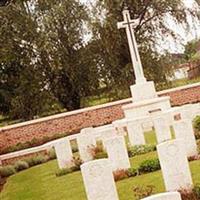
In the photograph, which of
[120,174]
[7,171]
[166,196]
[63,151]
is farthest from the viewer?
[7,171]

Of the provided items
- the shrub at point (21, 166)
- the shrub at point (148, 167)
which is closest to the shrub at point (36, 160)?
the shrub at point (21, 166)

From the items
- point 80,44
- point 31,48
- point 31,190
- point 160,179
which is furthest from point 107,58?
point 160,179

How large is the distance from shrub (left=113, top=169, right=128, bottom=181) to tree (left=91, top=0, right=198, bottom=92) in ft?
53.3

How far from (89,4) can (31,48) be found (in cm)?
333

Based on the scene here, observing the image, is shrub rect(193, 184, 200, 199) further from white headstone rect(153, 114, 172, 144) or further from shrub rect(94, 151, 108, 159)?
shrub rect(94, 151, 108, 159)

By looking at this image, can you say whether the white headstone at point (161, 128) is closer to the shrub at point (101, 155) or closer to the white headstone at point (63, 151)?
the shrub at point (101, 155)

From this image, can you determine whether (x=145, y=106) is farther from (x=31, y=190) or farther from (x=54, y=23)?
(x=54, y=23)

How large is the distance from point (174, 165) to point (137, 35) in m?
20.0

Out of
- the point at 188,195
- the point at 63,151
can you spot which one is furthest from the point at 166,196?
the point at 63,151

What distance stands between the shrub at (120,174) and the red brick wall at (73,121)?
10145mm

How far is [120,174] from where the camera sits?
9.31m

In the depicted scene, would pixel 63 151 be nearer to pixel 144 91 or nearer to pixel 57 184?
pixel 57 184

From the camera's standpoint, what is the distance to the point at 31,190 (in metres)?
10.6

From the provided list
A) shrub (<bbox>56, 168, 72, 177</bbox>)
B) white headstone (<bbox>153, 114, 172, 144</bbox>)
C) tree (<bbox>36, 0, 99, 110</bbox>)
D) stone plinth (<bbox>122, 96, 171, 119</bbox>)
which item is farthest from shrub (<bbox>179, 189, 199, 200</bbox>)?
tree (<bbox>36, 0, 99, 110</bbox>)
